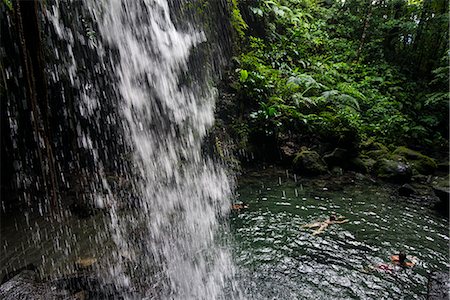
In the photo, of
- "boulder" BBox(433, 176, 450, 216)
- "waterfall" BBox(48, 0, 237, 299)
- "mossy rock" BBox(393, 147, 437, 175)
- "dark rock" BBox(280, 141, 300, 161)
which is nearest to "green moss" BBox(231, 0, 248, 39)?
"waterfall" BBox(48, 0, 237, 299)

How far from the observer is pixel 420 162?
25.8 ft

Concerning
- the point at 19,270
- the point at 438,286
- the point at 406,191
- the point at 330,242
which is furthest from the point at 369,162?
the point at 19,270

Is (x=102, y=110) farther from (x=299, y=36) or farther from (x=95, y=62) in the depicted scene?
(x=299, y=36)

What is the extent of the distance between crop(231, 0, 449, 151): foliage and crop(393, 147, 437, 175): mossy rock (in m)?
1.10

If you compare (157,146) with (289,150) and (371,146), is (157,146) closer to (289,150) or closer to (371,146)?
(289,150)

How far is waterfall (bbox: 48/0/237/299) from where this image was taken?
11.4 feet

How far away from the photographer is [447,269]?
11.8ft

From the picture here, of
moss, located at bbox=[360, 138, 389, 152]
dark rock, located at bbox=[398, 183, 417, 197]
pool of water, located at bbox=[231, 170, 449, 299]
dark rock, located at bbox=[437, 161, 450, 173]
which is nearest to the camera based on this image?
pool of water, located at bbox=[231, 170, 449, 299]

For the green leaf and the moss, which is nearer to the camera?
the green leaf

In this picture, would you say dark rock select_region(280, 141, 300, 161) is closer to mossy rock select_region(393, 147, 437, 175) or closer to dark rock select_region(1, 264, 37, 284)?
mossy rock select_region(393, 147, 437, 175)

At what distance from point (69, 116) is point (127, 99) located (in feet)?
4.27

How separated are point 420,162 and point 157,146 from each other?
6825mm

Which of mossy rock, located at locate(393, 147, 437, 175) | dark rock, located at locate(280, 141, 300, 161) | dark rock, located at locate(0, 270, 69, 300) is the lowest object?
mossy rock, located at locate(393, 147, 437, 175)

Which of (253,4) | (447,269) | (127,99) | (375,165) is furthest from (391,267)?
(253,4)
